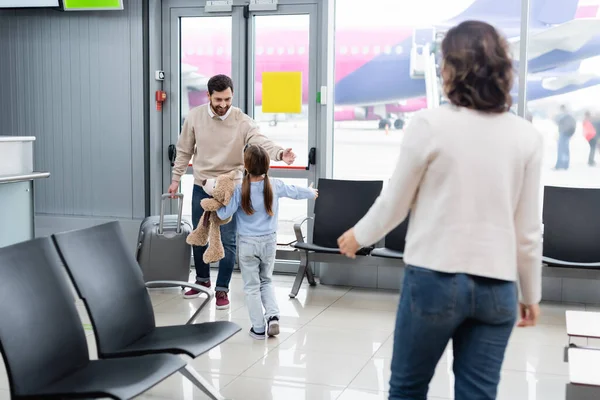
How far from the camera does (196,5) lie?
648 cm

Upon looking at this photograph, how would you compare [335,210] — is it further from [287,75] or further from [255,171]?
[255,171]

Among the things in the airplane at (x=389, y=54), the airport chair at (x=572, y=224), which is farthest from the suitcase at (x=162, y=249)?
the airport chair at (x=572, y=224)

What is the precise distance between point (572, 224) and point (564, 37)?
54.2 inches

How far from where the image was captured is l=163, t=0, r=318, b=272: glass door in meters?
6.29

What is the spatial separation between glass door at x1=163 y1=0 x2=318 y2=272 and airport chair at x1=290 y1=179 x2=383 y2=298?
0.41 meters

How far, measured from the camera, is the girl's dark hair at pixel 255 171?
4.32m

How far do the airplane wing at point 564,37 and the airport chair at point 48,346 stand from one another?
396 cm

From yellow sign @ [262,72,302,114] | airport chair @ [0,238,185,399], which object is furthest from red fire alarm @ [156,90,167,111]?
airport chair @ [0,238,185,399]

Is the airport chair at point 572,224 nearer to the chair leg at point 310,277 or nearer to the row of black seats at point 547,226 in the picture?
the row of black seats at point 547,226

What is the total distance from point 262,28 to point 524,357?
341 centimetres

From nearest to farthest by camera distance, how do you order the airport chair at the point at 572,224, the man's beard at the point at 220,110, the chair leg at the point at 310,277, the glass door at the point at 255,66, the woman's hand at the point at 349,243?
1. the woman's hand at the point at 349,243
2. the man's beard at the point at 220,110
3. the airport chair at the point at 572,224
4. the chair leg at the point at 310,277
5. the glass door at the point at 255,66

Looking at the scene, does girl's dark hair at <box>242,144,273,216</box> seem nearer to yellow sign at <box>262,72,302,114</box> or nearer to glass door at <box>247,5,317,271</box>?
glass door at <box>247,5,317,271</box>

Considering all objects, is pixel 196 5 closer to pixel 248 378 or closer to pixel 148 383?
pixel 248 378

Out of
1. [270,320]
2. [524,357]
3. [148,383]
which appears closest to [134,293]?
[148,383]
